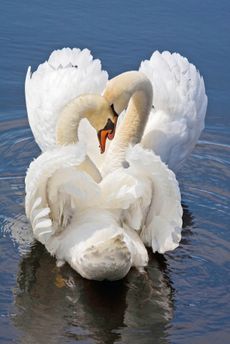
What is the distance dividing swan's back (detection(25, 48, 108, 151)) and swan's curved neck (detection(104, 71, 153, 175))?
45 centimetres

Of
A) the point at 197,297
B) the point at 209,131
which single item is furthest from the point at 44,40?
the point at 197,297

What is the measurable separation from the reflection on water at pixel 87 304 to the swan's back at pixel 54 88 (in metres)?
1.41

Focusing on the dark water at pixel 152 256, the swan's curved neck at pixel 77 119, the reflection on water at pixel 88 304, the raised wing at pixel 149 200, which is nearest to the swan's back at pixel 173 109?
the dark water at pixel 152 256

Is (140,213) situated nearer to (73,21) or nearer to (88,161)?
(88,161)

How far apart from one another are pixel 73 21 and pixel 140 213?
514cm

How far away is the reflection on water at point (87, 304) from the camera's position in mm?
6340

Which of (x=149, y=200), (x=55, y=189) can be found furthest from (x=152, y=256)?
(x=55, y=189)

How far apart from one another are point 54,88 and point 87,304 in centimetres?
247

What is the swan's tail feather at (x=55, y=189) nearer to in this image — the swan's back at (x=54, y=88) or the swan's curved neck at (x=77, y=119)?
the swan's curved neck at (x=77, y=119)

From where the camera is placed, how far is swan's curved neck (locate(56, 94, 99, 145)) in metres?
7.73

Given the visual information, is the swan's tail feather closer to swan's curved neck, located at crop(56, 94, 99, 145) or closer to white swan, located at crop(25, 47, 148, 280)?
white swan, located at crop(25, 47, 148, 280)

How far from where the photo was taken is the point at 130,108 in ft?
27.5

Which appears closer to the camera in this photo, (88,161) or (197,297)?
(197,297)

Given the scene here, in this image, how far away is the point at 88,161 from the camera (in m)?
7.79
